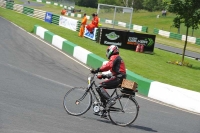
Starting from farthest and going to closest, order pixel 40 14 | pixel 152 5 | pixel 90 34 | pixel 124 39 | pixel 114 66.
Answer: pixel 152 5 < pixel 40 14 < pixel 90 34 < pixel 124 39 < pixel 114 66

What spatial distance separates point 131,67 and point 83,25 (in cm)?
1344

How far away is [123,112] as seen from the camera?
10.1m

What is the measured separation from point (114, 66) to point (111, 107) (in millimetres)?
976

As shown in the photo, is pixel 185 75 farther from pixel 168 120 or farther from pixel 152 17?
pixel 152 17

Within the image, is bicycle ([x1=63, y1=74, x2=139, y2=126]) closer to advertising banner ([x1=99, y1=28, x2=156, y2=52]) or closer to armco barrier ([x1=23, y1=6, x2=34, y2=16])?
advertising banner ([x1=99, y1=28, x2=156, y2=52])

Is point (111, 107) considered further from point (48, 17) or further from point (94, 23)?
point (48, 17)

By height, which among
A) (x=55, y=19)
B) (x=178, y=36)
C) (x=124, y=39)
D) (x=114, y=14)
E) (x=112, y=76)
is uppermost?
(x=112, y=76)

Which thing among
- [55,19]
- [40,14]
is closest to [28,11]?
Answer: [40,14]

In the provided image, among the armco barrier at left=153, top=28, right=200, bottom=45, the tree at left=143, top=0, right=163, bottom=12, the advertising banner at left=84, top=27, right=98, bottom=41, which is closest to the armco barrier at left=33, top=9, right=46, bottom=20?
the advertising banner at left=84, top=27, right=98, bottom=41

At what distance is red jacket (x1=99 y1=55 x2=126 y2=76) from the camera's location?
32.6ft

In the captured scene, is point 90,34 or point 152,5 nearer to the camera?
point 90,34

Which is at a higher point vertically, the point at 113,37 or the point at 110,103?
the point at 110,103

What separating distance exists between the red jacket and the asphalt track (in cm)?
124

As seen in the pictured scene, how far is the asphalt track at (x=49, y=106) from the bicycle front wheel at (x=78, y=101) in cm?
19
